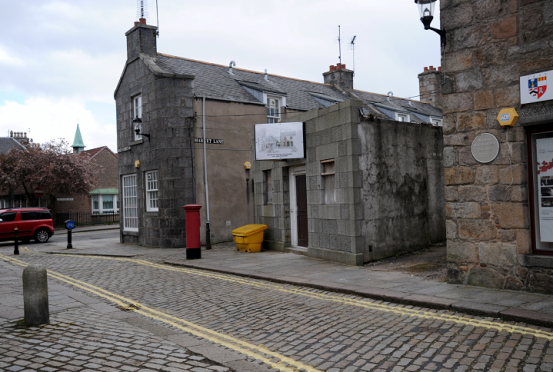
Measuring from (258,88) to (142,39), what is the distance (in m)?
5.50

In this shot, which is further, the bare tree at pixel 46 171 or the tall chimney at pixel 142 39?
the bare tree at pixel 46 171

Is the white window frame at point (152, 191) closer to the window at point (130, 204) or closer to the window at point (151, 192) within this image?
the window at point (151, 192)

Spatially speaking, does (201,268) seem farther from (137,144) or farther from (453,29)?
(137,144)

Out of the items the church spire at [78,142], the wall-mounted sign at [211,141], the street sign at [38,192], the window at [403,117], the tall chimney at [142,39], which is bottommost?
the street sign at [38,192]

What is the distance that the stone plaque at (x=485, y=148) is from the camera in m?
7.75

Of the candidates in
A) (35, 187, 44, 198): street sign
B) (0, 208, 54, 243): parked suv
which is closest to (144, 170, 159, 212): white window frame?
(0, 208, 54, 243): parked suv

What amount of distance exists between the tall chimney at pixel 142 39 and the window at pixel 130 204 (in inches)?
219

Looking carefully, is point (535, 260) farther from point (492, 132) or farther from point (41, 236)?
point (41, 236)

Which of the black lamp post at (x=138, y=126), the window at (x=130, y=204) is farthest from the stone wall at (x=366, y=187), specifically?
the window at (x=130, y=204)

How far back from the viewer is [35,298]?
6.46m

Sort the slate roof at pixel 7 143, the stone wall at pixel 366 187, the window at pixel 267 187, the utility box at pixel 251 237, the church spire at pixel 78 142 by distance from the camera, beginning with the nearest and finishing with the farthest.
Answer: the stone wall at pixel 366 187 → the utility box at pixel 251 237 → the window at pixel 267 187 → the slate roof at pixel 7 143 → the church spire at pixel 78 142

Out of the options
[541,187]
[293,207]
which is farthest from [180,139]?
[541,187]

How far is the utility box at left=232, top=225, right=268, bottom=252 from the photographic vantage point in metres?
15.1

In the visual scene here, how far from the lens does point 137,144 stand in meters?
20.2
